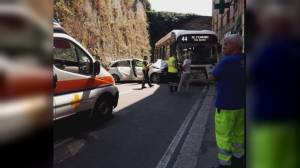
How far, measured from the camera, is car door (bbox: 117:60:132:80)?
20.5 meters

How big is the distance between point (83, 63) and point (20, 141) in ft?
19.2

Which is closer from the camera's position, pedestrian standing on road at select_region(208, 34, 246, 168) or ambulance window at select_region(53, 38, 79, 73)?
pedestrian standing on road at select_region(208, 34, 246, 168)

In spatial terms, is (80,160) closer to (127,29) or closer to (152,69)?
(152,69)

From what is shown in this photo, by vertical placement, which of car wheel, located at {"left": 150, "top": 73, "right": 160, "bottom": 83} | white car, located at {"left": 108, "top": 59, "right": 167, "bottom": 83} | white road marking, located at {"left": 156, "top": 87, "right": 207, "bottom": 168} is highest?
white car, located at {"left": 108, "top": 59, "right": 167, "bottom": 83}

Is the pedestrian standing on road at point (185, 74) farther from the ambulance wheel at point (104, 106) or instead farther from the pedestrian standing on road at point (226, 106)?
the pedestrian standing on road at point (226, 106)

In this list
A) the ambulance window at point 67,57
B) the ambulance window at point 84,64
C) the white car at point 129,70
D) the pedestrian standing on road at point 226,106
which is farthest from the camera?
the white car at point 129,70

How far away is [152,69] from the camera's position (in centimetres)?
2047

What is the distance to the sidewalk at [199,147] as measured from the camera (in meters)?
5.05

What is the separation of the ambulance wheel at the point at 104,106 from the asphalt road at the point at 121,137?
0.17 meters

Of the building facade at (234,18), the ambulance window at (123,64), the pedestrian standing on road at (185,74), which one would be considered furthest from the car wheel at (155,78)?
the building facade at (234,18)

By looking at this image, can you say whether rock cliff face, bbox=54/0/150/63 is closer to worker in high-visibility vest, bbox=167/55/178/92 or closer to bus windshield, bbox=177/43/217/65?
worker in high-visibility vest, bbox=167/55/178/92

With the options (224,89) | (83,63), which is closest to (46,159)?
(224,89)

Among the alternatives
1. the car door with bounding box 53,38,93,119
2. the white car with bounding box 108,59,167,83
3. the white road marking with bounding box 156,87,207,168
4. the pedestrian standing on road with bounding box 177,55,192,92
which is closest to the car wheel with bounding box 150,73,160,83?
the white car with bounding box 108,59,167,83

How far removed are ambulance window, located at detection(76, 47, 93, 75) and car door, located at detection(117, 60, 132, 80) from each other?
1287 centimetres
